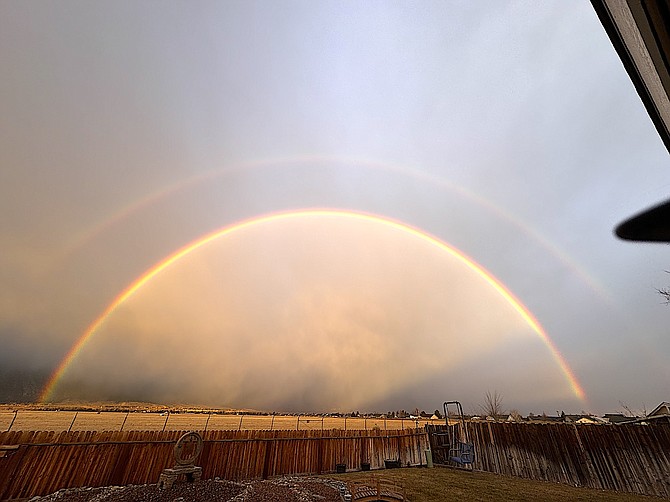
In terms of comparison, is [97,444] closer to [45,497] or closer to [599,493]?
[45,497]

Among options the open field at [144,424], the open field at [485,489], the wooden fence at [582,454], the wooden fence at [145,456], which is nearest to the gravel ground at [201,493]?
the wooden fence at [145,456]

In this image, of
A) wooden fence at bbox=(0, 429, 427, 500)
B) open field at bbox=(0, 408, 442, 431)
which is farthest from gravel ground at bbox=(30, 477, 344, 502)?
open field at bbox=(0, 408, 442, 431)

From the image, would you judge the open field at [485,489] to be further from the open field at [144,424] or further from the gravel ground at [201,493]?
the open field at [144,424]

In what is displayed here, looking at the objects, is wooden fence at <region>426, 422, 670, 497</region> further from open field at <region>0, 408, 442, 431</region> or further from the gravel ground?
open field at <region>0, 408, 442, 431</region>

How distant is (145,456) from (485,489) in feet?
36.5

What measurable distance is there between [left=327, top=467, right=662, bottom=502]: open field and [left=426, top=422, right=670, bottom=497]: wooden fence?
1.44 ft

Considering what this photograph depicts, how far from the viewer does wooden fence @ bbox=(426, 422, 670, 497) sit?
1048 centimetres

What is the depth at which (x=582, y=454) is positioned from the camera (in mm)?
12031

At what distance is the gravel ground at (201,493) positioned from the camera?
7.78 metres

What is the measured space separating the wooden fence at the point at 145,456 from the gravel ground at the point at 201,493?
0.64 metres

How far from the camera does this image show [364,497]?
8.69 m

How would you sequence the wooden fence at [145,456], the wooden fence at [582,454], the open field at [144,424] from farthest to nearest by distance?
1. the open field at [144,424]
2. the wooden fence at [582,454]
3. the wooden fence at [145,456]

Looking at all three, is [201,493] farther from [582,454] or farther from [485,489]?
[582,454]

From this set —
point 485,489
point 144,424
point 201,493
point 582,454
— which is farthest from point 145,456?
point 144,424
